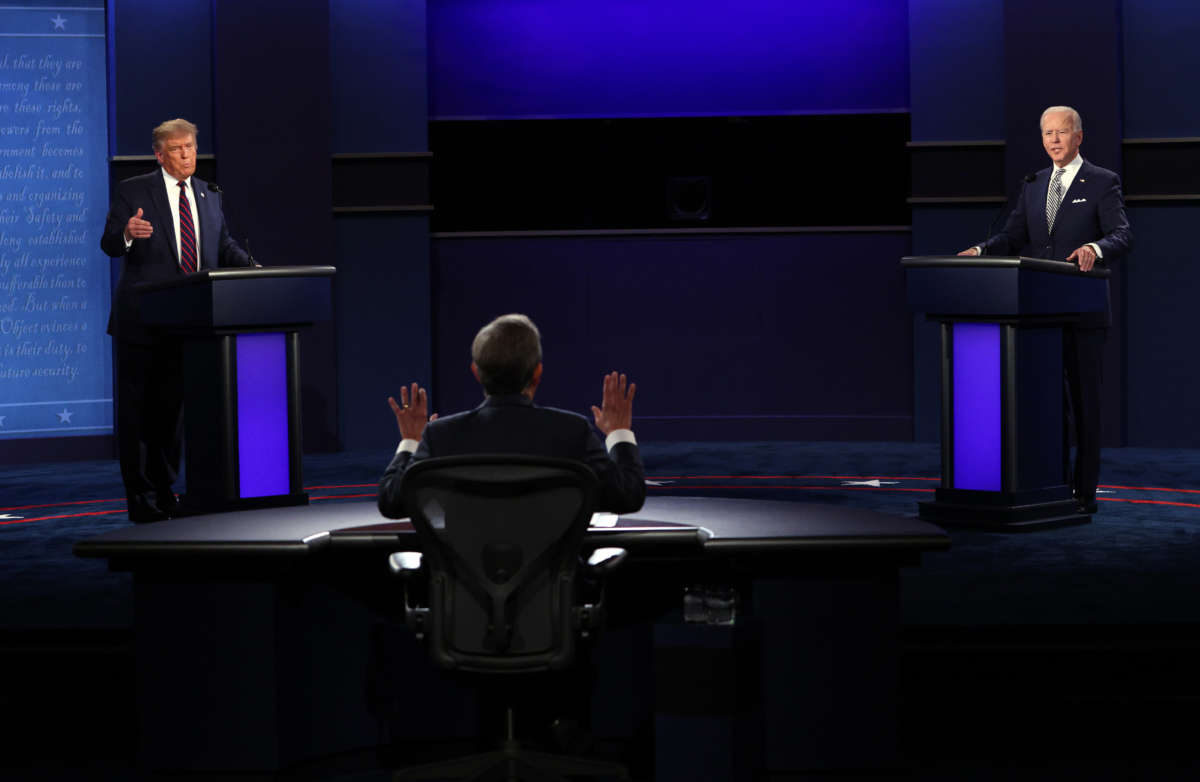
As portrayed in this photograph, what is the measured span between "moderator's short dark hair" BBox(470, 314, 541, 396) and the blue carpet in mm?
1367

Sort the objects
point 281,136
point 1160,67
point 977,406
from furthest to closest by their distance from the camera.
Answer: point 281,136 → point 1160,67 → point 977,406

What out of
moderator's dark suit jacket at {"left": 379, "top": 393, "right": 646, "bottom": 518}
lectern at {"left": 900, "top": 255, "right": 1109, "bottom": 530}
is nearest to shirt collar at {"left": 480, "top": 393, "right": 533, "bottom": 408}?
moderator's dark suit jacket at {"left": 379, "top": 393, "right": 646, "bottom": 518}

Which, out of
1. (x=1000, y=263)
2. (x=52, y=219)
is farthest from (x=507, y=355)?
(x=52, y=219)

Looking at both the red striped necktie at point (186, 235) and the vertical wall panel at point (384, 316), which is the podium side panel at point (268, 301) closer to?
the red striped necktie at point (186, 235)

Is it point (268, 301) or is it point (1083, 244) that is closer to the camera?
point (268, 301)

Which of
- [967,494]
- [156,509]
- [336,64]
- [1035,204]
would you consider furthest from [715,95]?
[156,509]

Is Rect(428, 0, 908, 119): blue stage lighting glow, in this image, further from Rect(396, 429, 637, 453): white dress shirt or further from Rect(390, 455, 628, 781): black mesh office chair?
Rect(390, 455, 628, 781): black mesh office chair

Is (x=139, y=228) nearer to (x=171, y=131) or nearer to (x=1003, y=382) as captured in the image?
(x=171, y=131)

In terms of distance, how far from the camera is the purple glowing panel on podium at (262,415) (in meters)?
5.65

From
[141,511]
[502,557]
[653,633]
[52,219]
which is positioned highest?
[52,219]

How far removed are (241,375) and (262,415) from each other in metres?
0.17

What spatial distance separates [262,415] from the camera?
18.7 ft

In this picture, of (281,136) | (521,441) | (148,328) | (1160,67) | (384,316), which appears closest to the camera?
(521,441)

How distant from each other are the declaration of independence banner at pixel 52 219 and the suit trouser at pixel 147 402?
2.57 m
